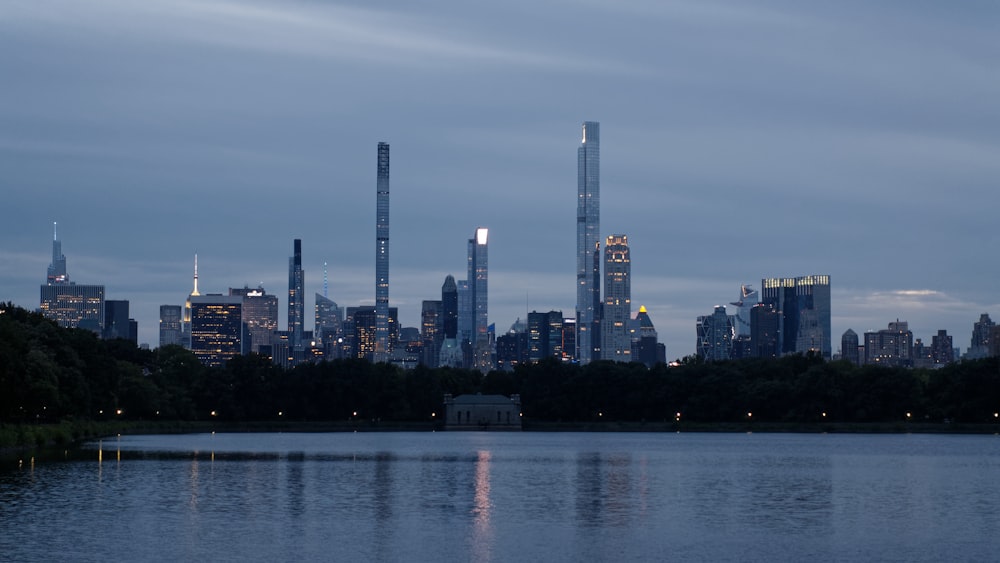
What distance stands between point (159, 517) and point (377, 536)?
9.49m

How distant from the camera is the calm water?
41.2 metres

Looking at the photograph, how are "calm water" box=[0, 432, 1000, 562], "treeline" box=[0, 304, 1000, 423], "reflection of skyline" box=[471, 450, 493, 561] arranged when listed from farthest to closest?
"treeline" box=[0, 304, 1000, 423] → "calm water" box=[0, 432, 1000, 562] → "reflection of skyline" box=[471, 450, 493, 561]

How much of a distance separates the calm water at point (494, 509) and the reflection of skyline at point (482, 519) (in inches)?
A: 4.8

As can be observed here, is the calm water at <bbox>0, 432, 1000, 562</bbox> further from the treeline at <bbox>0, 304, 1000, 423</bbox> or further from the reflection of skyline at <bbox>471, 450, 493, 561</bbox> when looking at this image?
the treeline at <bbox>0, 304, 1000, 423</bbox>

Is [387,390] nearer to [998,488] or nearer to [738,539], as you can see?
[998,488]

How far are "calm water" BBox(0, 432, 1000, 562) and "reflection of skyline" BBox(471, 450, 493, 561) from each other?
0.12 metres

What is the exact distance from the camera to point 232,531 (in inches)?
1788

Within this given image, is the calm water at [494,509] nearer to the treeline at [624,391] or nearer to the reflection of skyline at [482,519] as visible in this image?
the reflection of skyline at [482,519]

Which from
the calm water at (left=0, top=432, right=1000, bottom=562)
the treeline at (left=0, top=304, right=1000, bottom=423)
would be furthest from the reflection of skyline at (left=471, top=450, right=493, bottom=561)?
the treeline at (left=0, top=304, right=1000, bottom=423)

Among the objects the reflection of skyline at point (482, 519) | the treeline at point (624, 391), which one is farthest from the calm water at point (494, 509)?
the treeline at point (624, 391)

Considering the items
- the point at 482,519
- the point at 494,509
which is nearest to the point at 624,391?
the point at 494,509

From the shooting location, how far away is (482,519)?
49.9m

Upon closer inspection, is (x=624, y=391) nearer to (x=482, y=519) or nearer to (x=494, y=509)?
(x=494, y=509)

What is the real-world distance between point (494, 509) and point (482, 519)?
4.03m
